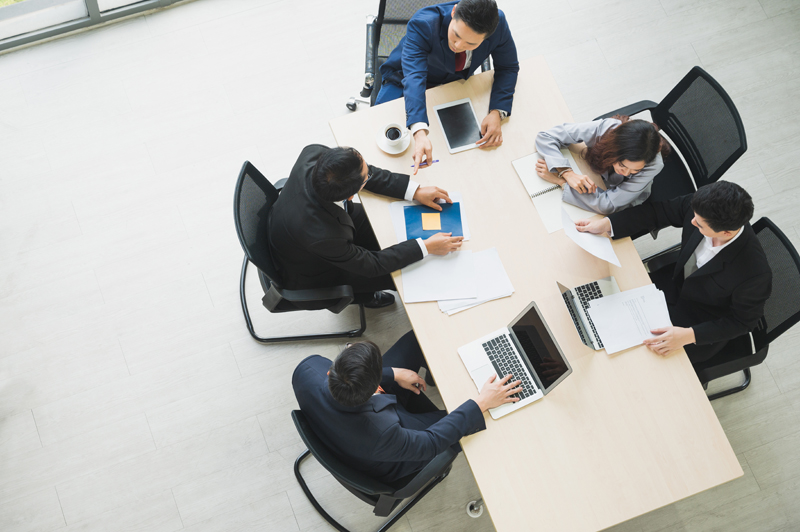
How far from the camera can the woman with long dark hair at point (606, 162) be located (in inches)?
81.2

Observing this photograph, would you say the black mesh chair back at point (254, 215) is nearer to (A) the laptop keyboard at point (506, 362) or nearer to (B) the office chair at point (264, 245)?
(B) the office chair at point (264, 245)

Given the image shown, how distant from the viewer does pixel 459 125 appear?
2.35 metres

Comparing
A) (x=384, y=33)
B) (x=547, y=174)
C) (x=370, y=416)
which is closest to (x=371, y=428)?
(x=370, y=416)

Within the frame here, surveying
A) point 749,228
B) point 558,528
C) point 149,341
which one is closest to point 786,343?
point 749,228

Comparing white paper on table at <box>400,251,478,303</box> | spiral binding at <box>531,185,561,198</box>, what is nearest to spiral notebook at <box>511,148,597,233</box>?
spiral binding at <box>531,185,561,198</box>

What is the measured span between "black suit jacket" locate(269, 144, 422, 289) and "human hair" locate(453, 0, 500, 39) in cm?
67

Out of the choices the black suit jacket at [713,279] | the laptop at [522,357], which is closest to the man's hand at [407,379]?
the laptop at [522,357]

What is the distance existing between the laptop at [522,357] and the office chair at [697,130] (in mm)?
732

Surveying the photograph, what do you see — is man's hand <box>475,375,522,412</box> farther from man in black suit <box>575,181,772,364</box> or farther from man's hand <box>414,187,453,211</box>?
man's hand <box>414,187,453,211</box>

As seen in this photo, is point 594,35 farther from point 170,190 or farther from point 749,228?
point 170,190

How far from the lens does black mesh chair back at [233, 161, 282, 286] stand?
2041mm

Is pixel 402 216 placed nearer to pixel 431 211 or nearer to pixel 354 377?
pixel 431 211

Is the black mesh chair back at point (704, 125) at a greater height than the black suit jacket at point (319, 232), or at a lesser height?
greater

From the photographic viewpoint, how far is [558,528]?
1.79 meters
